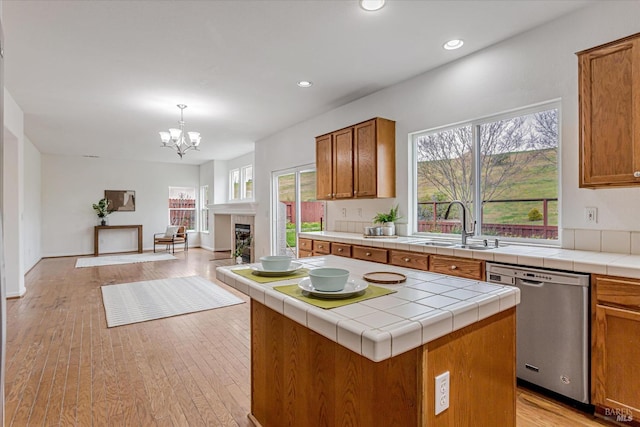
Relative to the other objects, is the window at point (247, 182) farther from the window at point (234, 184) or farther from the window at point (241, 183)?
the window at point (234, 184)

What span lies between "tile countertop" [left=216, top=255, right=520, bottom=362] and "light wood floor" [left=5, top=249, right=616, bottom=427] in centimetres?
118

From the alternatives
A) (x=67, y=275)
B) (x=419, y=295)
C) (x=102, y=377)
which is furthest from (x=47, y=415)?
(x=67, y=275)

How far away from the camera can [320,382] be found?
1354 millimetres

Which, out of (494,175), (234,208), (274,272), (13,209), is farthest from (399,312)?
(234,208)

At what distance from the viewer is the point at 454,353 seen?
1.08 m

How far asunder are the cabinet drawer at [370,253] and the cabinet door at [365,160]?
649 mm

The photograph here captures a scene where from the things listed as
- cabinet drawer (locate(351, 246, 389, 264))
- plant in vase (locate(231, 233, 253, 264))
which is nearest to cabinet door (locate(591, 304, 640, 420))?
cabinet drawer (locate(351, 246, 389, 264))

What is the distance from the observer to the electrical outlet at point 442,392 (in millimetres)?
1021

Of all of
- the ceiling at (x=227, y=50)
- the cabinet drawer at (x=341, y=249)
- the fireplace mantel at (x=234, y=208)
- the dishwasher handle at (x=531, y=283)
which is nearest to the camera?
the dishwasher handle at (x=531, y=283)

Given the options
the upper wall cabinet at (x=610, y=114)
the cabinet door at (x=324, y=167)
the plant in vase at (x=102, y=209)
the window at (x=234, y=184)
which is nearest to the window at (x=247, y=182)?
the window at (x=234, y=184)

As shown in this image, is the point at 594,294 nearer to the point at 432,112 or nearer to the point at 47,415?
the point at 432,112

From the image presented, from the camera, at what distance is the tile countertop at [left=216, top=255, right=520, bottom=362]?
872mm

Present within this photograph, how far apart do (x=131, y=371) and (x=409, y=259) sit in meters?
2.39

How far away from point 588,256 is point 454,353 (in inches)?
64.2
